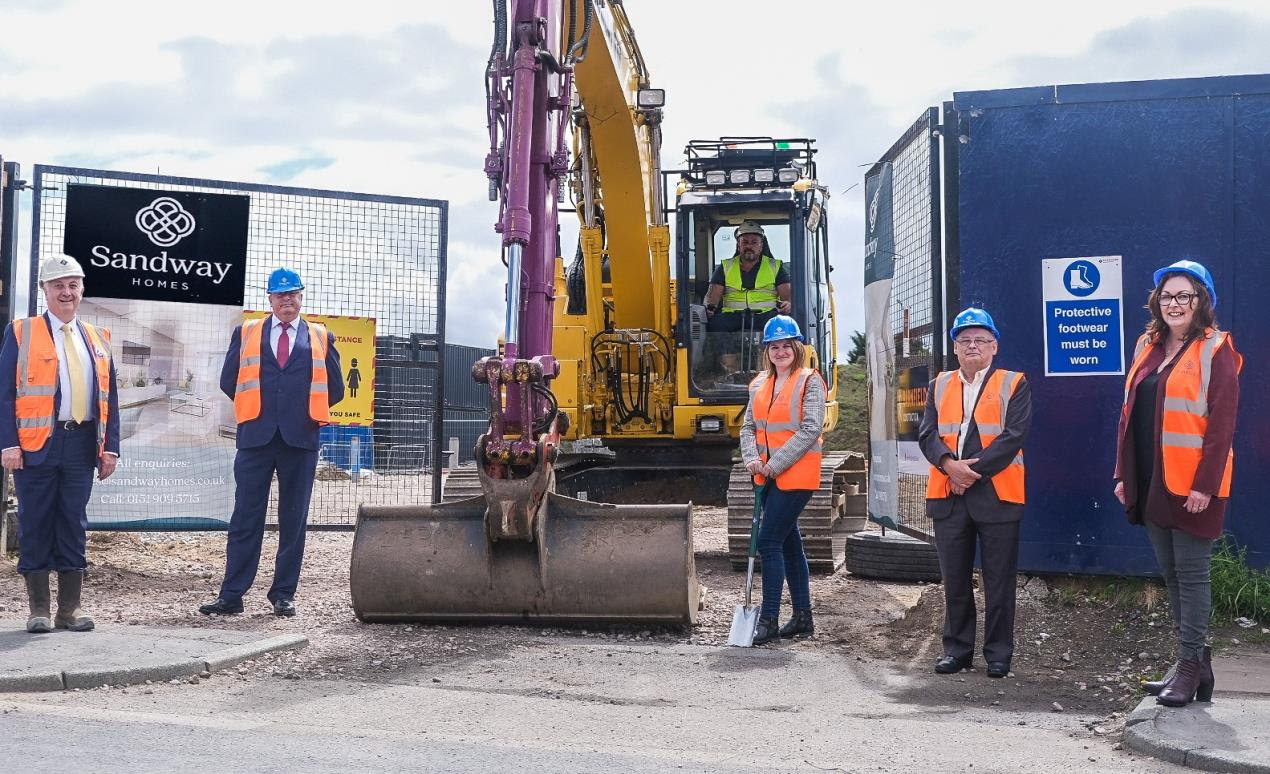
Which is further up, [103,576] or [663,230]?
[663,230]

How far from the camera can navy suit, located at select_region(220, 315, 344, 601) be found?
8398 millimetres

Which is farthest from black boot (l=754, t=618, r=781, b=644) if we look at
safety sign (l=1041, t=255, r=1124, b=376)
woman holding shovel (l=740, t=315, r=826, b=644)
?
safety sign (l=1041, t=255, r=1124, b=376)

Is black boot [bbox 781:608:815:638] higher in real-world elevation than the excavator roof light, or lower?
lower

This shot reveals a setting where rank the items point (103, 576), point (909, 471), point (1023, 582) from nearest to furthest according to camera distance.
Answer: point (1023, 582) < point (909, 471) < point (103, 576)

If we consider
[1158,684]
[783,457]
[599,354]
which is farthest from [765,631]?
[599,354]

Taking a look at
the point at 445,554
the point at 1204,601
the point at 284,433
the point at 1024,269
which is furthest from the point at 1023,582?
the point at 284,433

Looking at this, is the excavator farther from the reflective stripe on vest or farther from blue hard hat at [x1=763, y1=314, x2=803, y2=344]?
blue hard hat at [x1=763, y1=314, x2=803, y2=344]

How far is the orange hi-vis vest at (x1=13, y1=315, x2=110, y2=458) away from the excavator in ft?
5.19

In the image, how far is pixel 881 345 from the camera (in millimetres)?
9641

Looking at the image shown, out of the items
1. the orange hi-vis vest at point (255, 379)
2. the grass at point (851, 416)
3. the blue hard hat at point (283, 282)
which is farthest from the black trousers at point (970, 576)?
the grass at point (851, 416)

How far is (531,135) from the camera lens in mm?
8461

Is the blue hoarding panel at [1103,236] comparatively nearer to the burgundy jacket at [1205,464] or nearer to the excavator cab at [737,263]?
the burgundy jacket at [1205,464]

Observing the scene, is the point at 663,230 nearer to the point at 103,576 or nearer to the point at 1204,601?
the point at 103,576

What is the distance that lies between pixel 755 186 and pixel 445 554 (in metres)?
5.61
